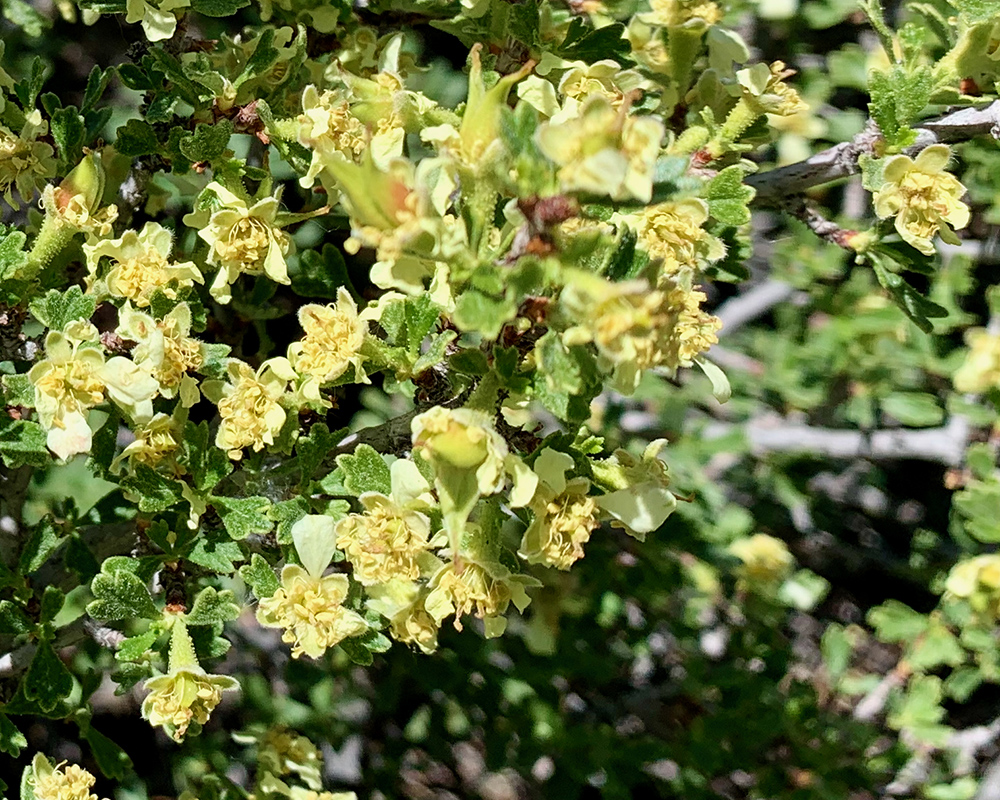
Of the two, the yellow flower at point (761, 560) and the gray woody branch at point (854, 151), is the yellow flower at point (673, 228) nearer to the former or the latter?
the gray woody branch at point (854, 151)

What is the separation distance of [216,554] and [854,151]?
1035 millimetres

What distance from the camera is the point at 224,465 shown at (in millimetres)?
1305

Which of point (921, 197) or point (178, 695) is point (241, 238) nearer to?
point (178, 695)

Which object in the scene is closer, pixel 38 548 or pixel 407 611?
pixel 407 611

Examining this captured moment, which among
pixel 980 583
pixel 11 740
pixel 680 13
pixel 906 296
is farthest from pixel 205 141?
pixel 980 583

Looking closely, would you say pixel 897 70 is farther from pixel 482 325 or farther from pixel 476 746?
pixel 476 746

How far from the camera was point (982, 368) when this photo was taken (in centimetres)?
222

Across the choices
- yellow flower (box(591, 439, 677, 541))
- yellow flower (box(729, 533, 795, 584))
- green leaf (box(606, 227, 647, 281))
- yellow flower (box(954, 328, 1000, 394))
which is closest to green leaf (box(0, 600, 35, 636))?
yellow flower (box(591, 439, 677, 541))

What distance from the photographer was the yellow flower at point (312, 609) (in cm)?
119

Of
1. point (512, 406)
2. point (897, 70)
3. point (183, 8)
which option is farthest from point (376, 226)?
point (897, 70)

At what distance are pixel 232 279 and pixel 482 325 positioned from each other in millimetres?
531

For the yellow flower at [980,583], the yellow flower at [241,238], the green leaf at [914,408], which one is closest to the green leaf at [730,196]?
the yellow flower at [241,238]

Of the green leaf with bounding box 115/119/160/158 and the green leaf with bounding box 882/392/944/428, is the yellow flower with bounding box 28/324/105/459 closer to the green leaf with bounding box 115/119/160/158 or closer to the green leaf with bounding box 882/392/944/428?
the green leaf with bounding box 115/119/160/158

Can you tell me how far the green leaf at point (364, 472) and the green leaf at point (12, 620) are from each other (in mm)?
538
